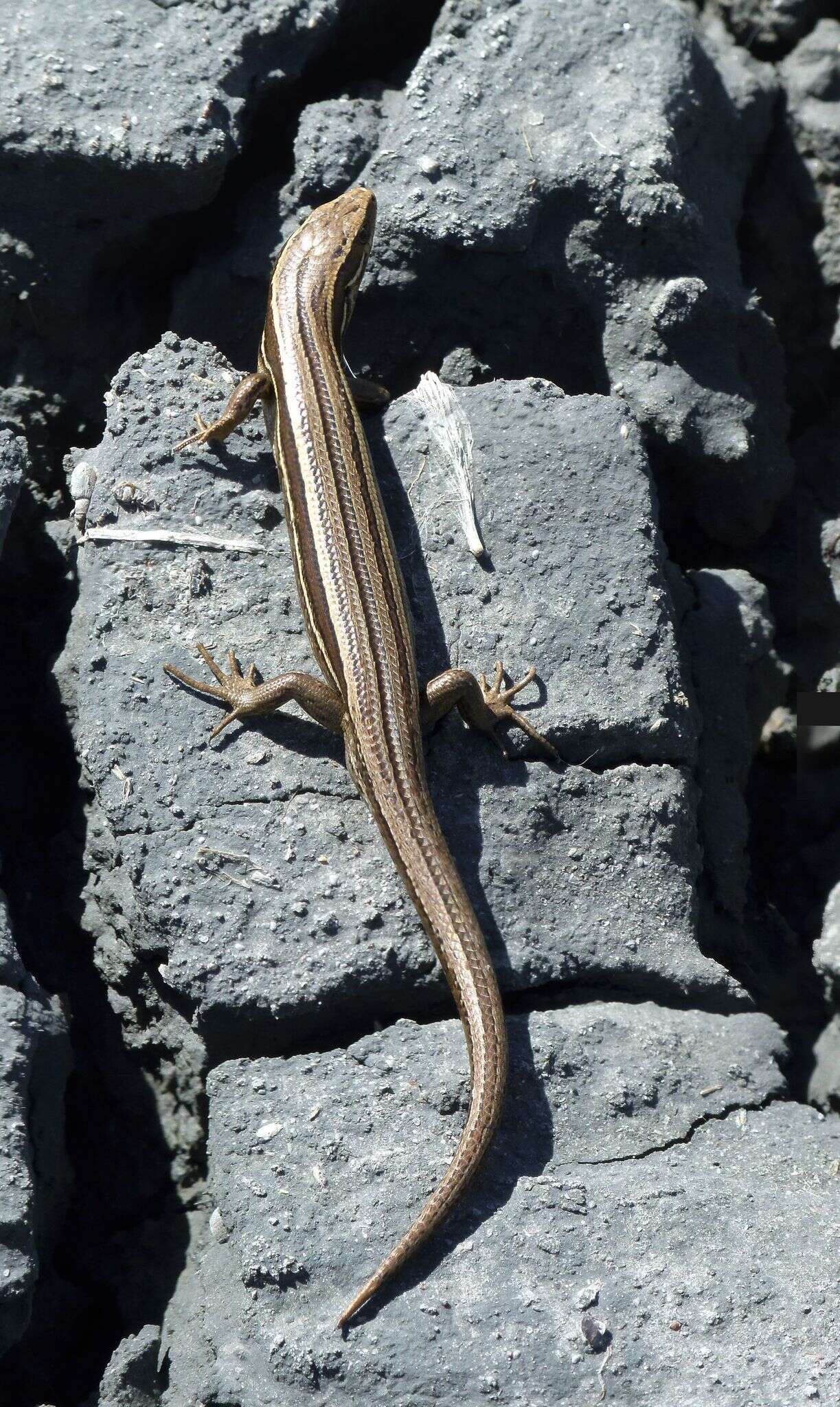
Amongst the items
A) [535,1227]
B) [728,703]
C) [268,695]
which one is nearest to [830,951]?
[728,703]

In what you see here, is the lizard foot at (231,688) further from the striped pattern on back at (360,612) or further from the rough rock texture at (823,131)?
the rough rock texture at (823,131)

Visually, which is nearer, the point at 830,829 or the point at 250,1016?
Answer: the point at 250,1016

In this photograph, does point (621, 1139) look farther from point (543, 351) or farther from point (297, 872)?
point (543, 351)

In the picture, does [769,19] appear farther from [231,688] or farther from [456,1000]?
[456,1000]

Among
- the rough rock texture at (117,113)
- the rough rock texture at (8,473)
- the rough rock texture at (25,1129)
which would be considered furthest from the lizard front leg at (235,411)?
the rough rock texture at (25,1129)

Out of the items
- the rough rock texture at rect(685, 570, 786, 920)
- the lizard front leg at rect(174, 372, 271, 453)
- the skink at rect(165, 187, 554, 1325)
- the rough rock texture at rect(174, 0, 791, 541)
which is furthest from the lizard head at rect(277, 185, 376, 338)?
the rough rock texture at rect(685, 570, 786, 920)

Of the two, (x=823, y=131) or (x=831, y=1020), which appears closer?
(x=831, y=1020)

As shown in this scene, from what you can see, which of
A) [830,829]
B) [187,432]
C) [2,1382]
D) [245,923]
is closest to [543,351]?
[187,432]
